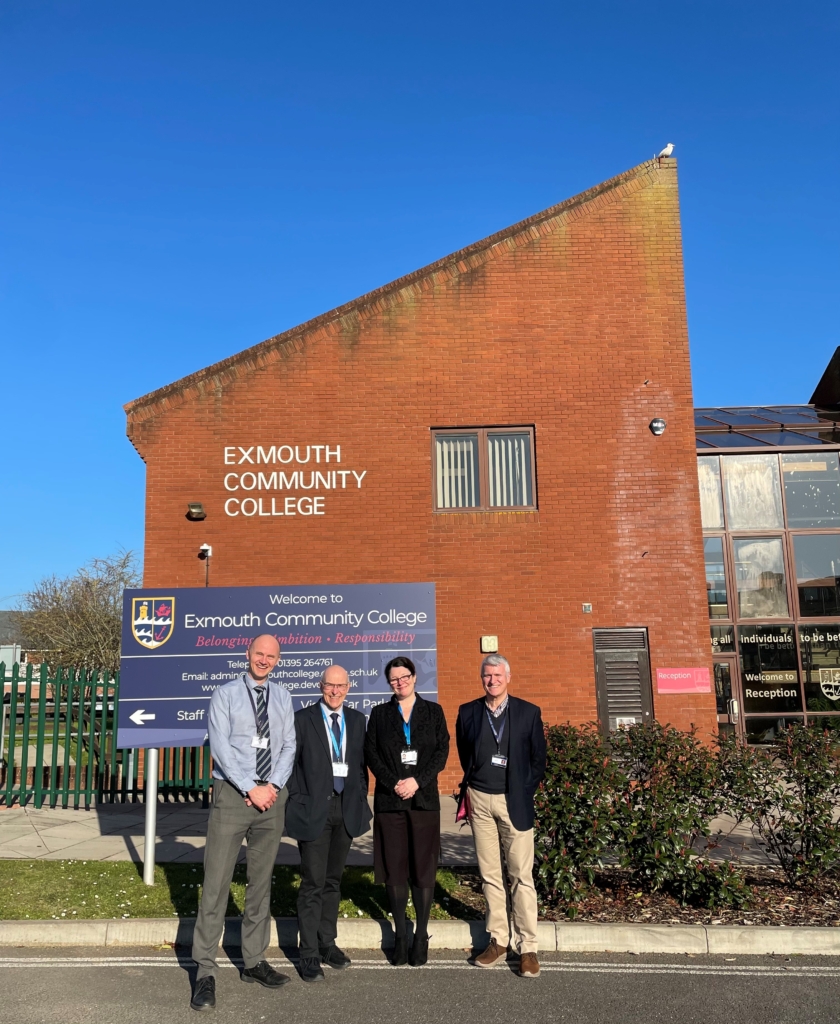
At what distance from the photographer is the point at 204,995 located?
478 centimetres

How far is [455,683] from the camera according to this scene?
12062 mm

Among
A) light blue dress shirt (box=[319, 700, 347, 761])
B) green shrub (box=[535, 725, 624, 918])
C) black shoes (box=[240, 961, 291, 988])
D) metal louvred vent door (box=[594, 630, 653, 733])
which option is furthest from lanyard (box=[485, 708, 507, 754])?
metal louvred vent door (box=[594, 630, 653, 733])

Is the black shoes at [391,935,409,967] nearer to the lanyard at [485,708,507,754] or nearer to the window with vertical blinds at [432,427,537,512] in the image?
the lanyard at [485,708,507,754]

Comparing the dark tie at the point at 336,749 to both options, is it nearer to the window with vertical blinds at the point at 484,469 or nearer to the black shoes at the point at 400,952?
the black shoes at the point at 400,952

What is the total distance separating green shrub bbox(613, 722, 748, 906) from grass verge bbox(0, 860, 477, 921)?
1.30 m

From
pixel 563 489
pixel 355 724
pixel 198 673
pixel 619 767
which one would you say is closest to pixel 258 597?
pixel 198 673

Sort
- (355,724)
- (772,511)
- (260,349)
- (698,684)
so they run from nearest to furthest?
A: (355,724) < (698,684) < (260,349) < (772,511)

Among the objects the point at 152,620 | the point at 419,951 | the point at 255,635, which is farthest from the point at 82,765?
the point at 419,951

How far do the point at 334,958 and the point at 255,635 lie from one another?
3179mm

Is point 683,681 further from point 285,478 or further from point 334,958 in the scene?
point 334,958

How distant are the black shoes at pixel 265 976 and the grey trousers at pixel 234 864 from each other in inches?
1.5

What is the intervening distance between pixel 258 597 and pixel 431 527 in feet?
16.0

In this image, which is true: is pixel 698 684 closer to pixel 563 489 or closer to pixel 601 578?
pixel 601 578

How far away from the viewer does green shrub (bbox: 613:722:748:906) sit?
6066 mm
